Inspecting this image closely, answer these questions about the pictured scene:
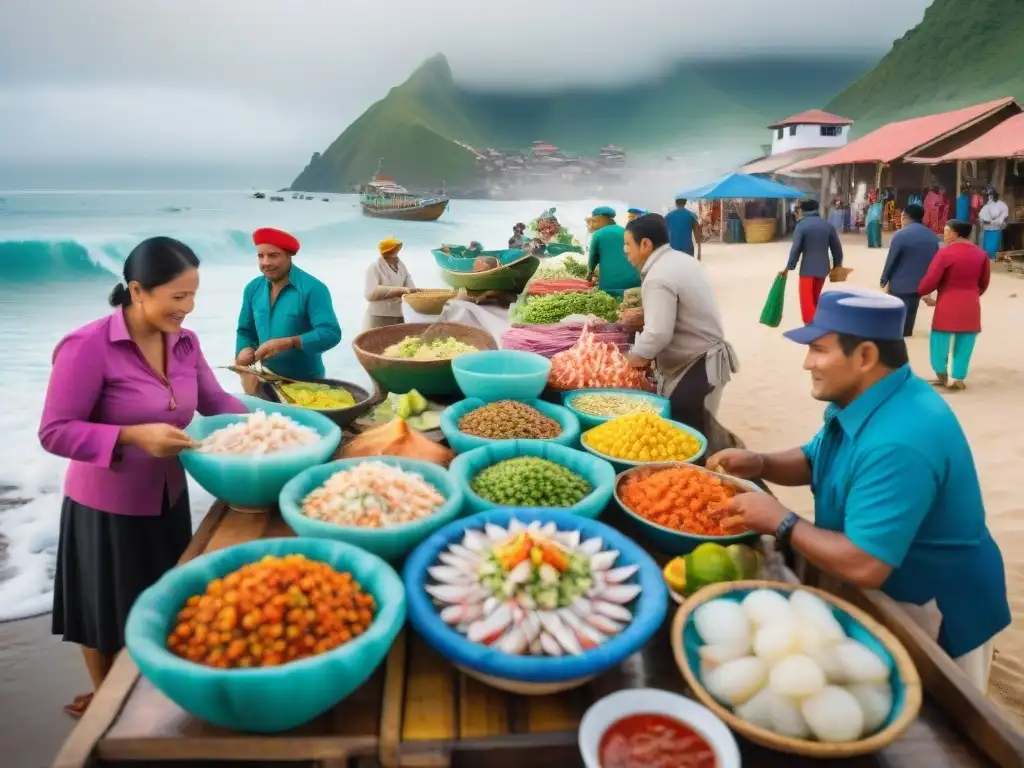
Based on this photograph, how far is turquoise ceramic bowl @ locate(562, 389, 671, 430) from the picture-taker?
9.61 ft

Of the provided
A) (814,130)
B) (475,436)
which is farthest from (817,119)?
(475,436)

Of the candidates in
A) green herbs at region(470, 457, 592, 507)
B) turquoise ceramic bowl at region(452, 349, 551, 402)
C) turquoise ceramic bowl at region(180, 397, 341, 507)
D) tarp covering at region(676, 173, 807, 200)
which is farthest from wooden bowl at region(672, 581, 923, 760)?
tarp covering at region(676, 173, 807, 200)

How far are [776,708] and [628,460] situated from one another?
47.1 inches

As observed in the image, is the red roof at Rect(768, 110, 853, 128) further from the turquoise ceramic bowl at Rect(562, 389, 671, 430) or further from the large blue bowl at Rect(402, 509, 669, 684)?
the large blue bowl at Rect(402, 509, 669, 684)

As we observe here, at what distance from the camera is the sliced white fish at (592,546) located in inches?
69.6

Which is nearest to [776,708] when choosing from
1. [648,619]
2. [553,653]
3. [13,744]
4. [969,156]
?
[648,619]

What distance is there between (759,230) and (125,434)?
2666cm

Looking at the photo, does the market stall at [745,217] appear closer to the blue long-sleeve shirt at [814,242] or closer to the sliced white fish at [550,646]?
the blue long-sleeve shirt at [814,242]

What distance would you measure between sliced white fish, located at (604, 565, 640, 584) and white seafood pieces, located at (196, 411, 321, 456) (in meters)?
1.18

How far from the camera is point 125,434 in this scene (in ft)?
6.96

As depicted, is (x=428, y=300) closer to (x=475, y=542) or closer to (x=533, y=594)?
(x=475, y=542)

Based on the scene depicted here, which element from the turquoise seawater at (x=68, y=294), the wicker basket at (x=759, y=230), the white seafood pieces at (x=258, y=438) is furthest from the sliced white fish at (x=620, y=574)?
the wicker basket at (x=759, y=230)

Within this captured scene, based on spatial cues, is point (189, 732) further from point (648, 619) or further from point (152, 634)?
point (648, 619)

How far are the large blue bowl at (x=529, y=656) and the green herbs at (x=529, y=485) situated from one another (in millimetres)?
240
